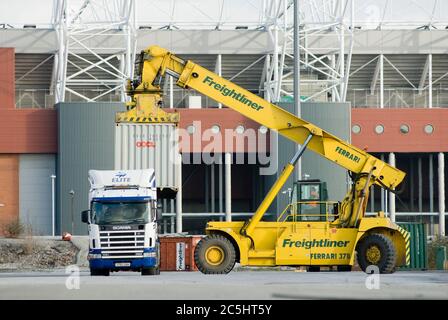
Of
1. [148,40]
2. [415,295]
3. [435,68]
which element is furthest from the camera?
[435,68]

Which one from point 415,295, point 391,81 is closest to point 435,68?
point 391,81

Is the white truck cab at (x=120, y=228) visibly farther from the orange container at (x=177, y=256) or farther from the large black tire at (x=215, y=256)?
the orange container at (x=177, y=256)

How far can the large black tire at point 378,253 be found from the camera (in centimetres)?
3581

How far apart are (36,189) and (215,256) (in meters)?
44.6

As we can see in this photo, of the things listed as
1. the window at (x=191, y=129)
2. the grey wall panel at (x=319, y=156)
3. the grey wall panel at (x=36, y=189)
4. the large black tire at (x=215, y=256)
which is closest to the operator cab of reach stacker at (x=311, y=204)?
the large black tire at (x=215, y=256)

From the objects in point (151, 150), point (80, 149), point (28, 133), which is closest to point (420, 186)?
point (80, 149)

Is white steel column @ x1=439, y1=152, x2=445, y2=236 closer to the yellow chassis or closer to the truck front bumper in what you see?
the yellow chassis

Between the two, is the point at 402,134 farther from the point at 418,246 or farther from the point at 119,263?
the point at 119,263

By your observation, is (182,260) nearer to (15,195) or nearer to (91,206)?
(91,206)

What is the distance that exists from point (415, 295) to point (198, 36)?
66.6 m

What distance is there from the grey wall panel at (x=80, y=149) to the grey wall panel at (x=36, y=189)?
172 cm

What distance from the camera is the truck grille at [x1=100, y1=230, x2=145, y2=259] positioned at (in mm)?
38562

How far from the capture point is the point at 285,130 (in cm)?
3875

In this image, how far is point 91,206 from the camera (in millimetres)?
38688
